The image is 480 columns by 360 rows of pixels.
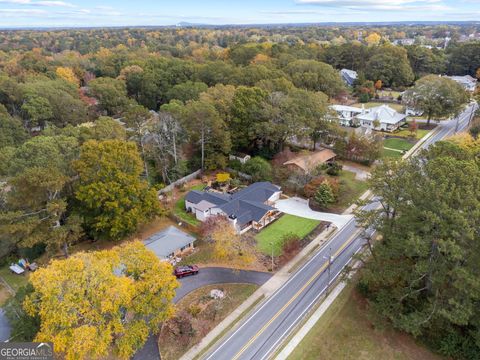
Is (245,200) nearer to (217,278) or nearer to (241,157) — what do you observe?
(217,278)

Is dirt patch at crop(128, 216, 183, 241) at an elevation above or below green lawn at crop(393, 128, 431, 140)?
below

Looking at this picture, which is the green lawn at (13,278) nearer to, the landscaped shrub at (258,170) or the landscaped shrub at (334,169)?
the landscaped shrub at (258,170)

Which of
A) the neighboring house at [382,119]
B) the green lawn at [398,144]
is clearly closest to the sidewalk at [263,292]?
the green lawn at [398,144]

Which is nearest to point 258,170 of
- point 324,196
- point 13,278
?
point 324,196

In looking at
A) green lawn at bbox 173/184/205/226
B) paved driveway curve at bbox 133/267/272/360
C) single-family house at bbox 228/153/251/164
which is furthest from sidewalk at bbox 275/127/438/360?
single-family house at bbox 228/153/251/164

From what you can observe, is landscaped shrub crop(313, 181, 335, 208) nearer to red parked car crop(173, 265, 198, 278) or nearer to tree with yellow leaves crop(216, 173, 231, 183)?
Result: tree with yellow leaves crop(216, 173, 231, 183)

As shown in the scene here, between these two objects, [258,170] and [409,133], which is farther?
[409,133]
